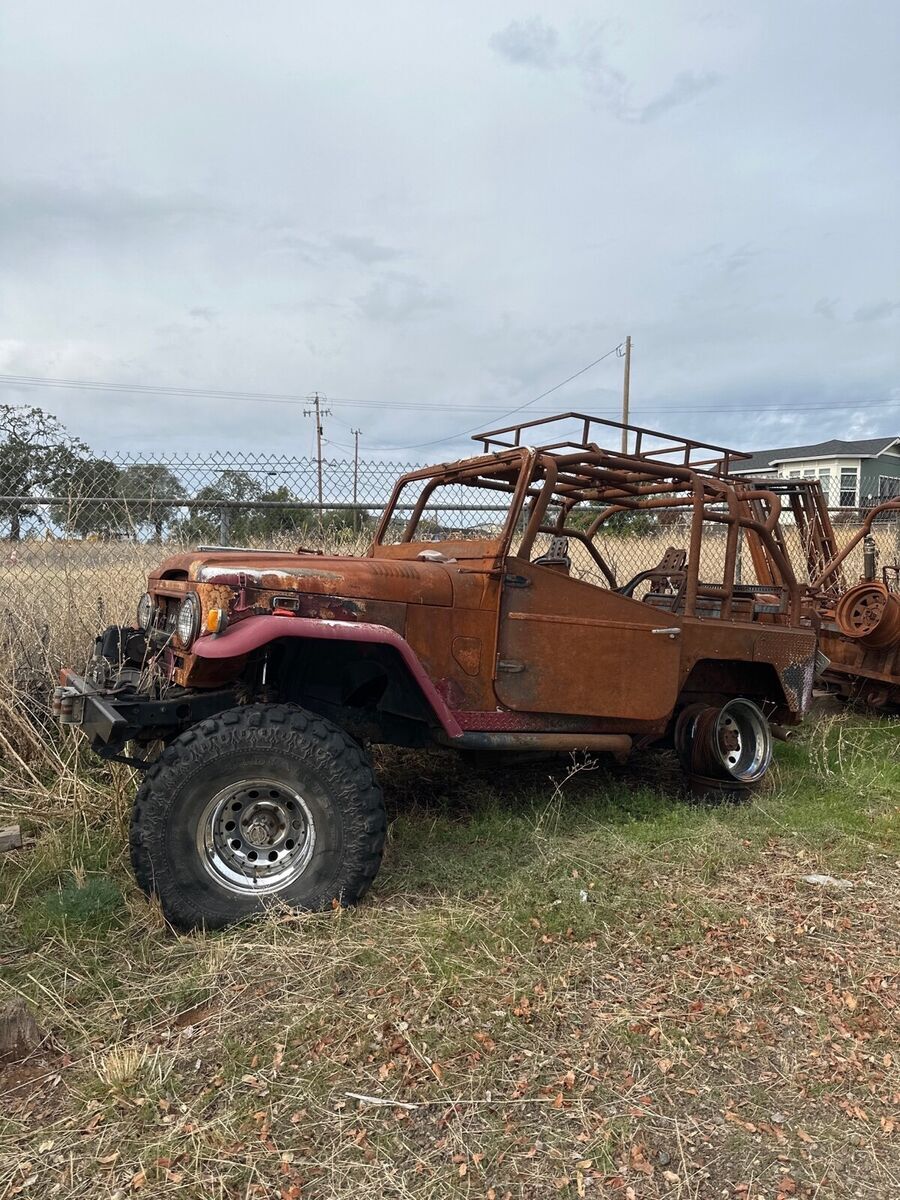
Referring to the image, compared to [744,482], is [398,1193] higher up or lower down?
lower down

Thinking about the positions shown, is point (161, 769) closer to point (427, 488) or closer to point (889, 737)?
point (427, 488)

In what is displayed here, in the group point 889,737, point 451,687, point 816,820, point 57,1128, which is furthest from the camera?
point 889,737

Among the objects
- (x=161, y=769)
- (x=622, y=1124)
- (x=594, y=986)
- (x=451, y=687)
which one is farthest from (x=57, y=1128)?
(x=451, y=687)

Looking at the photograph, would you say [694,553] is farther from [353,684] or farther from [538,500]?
[353,684]

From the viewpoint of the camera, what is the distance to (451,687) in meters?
3.89

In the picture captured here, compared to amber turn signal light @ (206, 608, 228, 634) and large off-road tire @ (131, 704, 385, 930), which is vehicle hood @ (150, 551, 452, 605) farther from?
large off-road tire @ (131, 704, 385, 930)

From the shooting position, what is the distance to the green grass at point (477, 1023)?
2107 millimetres

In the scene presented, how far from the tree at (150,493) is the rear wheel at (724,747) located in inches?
152

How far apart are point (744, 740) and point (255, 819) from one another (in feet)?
10.6

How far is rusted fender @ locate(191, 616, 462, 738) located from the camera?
3238 mm

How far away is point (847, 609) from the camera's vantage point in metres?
6.61

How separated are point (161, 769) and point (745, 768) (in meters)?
3.53

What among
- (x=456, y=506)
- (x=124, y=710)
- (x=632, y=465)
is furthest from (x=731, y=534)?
(x=124, y=710)

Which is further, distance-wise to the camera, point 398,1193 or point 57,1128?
point 57,1128
